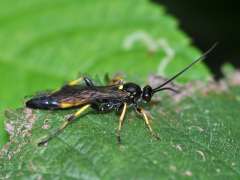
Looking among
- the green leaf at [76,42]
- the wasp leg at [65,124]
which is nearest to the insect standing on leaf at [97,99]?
the wasp leg at [65,124]

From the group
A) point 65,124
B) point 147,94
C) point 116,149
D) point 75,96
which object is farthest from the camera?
point 147,94

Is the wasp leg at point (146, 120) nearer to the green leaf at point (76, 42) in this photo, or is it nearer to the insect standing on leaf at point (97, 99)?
the insect standing on leaf at point (97, 99)

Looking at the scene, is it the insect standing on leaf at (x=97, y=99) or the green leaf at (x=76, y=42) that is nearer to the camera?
the insect standing on leaf at (x=97, y=99)

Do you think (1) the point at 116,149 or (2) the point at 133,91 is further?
(2) the point at 133,91

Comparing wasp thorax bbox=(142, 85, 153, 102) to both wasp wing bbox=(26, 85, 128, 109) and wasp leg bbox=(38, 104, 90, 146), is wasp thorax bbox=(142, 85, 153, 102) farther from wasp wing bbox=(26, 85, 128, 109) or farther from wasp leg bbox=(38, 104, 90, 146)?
wasp leg bbox=(38, 104, 90, 146)

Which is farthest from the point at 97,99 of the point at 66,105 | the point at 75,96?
the point at 66,105

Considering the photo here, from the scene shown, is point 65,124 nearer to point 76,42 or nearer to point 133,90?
point 133,90

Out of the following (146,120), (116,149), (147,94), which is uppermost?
(147,94)
